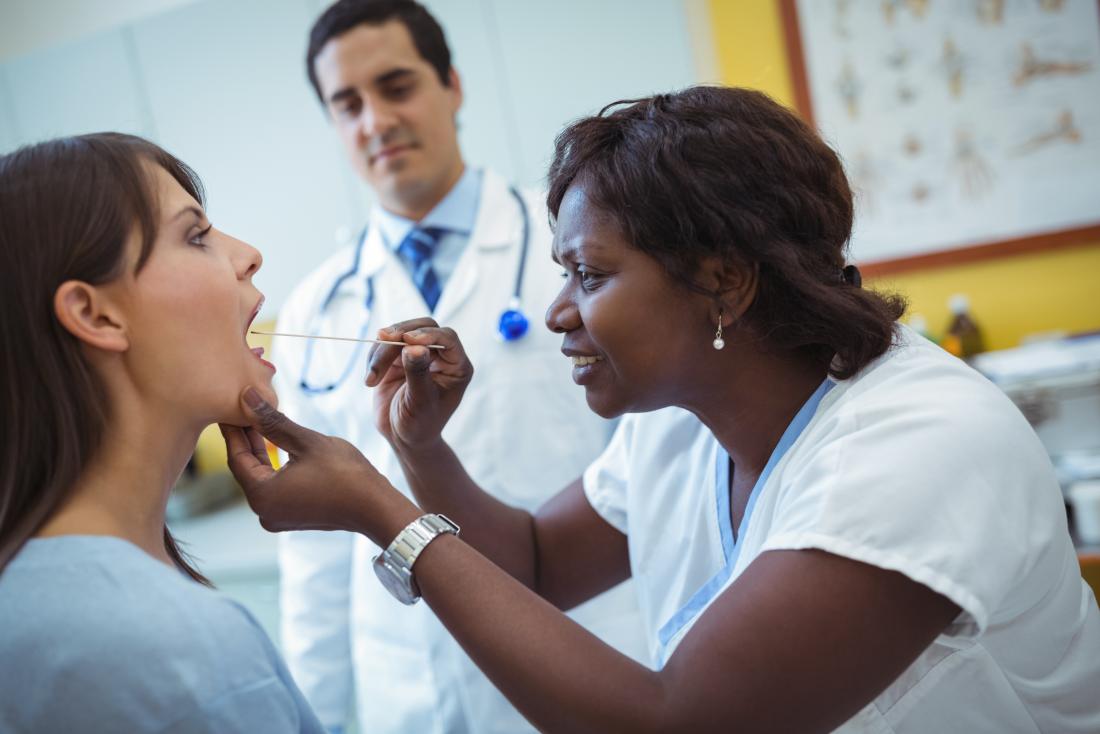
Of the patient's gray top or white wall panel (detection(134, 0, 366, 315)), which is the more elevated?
white wall panel (detection(134, 0, 366, 315))

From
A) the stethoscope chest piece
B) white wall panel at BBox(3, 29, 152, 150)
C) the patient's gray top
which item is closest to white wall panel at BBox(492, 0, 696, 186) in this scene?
the stethoscope chest piece

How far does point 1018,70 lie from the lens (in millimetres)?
2113

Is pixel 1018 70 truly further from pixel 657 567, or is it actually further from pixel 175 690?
pixel 175 690

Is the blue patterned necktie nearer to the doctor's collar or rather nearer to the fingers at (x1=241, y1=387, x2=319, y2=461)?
the doctor's collar

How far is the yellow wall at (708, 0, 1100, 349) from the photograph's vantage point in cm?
218

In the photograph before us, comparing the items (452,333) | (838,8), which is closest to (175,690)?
(452,333)

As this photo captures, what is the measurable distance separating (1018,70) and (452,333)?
1625 millimetres

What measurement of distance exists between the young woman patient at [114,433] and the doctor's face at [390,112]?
2.19 feet

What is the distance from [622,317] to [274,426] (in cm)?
39

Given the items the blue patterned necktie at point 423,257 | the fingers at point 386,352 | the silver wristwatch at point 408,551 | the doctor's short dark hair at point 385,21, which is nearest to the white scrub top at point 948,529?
the silver wristwatch at point 408,551

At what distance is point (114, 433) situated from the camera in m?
0.90

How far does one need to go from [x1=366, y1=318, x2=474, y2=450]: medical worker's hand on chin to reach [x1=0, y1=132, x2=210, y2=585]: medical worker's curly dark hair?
352 millimetres

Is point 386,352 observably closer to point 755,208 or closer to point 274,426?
point 274,426

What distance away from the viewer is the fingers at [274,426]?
0.96m
